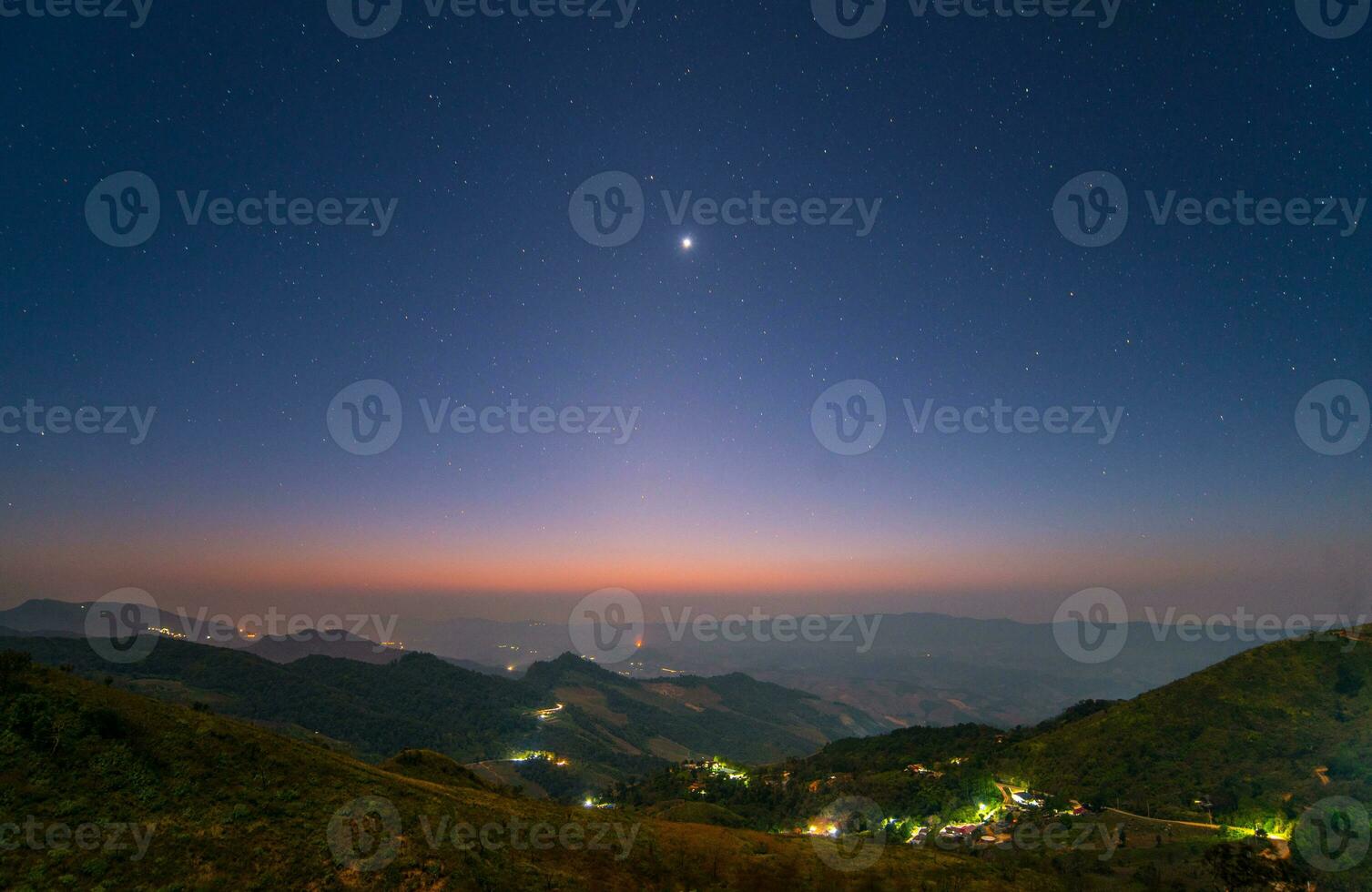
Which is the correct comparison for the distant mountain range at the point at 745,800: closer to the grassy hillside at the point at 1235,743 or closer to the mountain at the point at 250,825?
the mountain at the point at 250,825

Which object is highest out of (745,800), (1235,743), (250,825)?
(250,825)

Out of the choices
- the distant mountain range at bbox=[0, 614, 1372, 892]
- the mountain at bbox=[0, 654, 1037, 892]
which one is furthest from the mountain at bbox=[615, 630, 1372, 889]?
the mountain at bbox=[0, 654, 1037, 892]

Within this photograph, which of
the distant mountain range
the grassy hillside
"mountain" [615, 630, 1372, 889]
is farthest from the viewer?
the grassy hillside

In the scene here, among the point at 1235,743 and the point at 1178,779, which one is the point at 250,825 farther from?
the point at 1235,743

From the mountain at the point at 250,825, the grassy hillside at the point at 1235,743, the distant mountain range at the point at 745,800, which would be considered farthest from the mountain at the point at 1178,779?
the mountain at the point at 250,825

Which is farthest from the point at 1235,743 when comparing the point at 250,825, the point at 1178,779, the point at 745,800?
the point at 250,825

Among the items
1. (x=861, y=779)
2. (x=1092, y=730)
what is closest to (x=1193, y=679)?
(x=1092, y=730)

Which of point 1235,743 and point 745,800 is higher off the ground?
point 1235,743

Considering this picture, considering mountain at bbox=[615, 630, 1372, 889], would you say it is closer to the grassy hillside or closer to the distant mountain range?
the grassy hillside
